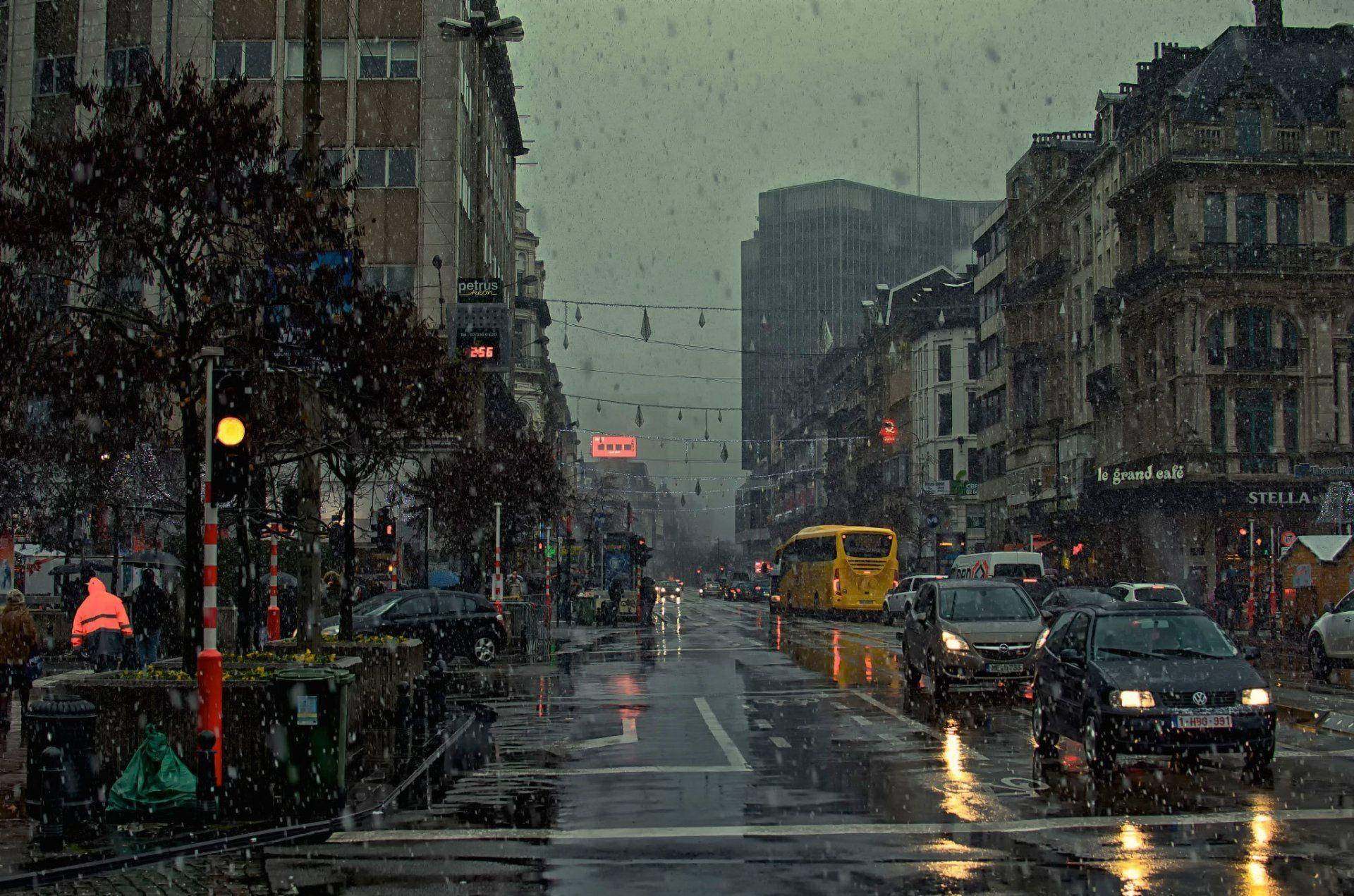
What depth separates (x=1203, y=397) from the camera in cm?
5316

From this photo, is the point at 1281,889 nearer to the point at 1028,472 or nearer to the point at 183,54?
the point at 183,54

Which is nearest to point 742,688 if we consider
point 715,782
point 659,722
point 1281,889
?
point 659,722

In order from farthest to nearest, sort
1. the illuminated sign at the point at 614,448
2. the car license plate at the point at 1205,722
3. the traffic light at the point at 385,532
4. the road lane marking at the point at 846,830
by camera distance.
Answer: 1. the illuminated sign at the point at 614,448
2. the traffic light at the point at 385,532
3. the car license plate at the point at 1205,722
4. the road lane marking at the point at 846,830

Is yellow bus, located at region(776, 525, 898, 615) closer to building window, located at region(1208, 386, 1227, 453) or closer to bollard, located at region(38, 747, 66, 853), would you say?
building window, located at region(1208, 386, 1227, 453)

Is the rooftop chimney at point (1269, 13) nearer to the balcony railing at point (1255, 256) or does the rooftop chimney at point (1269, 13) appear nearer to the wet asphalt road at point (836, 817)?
the balcony railing at point (1255, 256)

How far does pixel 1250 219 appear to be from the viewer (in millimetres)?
54312

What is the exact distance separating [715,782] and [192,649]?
15.5ft

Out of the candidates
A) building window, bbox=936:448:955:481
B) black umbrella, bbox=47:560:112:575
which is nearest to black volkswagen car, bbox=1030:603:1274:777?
black umbrella, bbox=47:560:112:575

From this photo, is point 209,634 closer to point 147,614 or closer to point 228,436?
point 228,436

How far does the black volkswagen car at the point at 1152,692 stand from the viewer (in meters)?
12.9

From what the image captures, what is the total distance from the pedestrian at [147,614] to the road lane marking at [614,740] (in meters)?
11.4

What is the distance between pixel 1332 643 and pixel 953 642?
31.8 ft

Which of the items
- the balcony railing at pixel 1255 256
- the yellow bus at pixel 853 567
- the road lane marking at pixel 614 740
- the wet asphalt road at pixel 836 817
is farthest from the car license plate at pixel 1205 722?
the yellow bus at pixel 853 567

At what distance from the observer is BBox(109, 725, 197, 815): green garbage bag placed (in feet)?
37.9
